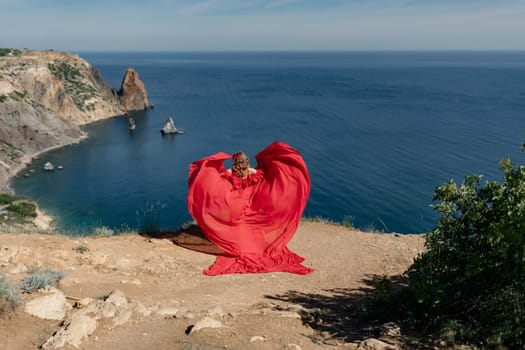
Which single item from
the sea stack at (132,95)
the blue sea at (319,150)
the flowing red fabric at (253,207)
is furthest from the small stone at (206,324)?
the sea stack at (132,95)

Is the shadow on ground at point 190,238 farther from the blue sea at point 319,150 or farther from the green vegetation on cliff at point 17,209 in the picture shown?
the green vegetation on cliff at point 17,209

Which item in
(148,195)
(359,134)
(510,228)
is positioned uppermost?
(510,228)

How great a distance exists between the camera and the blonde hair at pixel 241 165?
12.3m

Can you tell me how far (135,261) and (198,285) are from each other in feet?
6.75

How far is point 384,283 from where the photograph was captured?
795 centimetres

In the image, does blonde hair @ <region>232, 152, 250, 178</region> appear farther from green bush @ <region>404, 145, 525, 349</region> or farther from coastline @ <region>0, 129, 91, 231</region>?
coastline @ <region>0, 129, 91, 231</region>

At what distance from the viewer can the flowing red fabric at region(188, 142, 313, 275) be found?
11836 mm

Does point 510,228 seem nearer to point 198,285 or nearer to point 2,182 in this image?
point 198,285

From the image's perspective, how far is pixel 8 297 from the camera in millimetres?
7168

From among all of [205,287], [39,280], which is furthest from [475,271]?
[39,280]

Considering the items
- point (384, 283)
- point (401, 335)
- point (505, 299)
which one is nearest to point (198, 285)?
point (384, 283)

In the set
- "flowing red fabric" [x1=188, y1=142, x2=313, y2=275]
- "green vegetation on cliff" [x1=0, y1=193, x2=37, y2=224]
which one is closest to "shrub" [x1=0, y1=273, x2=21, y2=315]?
"flowing red fabric" [x1=188, y1=142, x2=313, y2=275]

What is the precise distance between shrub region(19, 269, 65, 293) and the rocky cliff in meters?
45.7

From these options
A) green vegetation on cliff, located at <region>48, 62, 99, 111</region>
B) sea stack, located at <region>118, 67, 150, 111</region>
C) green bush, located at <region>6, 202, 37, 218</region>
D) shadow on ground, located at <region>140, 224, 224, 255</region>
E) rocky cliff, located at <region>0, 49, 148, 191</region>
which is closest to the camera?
shadow on ground, located at <region>140, 224, 224, 255</region>
